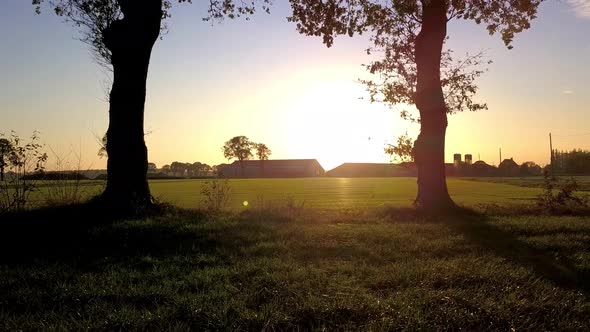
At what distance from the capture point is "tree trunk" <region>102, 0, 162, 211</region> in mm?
12500

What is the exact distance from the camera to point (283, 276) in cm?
610

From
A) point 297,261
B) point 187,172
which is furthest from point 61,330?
point 187,172

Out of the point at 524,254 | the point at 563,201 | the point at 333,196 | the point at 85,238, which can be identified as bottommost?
the point at 333,196

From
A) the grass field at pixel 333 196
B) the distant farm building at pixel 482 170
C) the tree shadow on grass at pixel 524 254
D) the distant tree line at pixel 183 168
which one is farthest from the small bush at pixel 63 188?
the distant tree line at pixel 183 168

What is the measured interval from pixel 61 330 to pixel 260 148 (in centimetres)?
16507

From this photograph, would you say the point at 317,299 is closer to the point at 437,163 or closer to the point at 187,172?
the point at 437,163

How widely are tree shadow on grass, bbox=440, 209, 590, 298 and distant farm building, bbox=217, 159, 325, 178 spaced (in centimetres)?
13675

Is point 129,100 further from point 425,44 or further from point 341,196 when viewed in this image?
point 341,196

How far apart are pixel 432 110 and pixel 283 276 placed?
11.4m

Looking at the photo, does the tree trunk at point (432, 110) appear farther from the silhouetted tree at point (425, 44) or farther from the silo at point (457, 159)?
the silo at point (457, 159)

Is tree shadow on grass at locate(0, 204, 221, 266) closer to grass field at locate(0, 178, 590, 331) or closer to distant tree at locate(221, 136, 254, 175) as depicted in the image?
grass field at locate(0, 178, 590, 331)

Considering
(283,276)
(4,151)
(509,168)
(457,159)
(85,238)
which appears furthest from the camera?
(457,159)

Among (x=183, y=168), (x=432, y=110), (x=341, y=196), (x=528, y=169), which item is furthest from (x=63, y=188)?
(x=183, y=168)

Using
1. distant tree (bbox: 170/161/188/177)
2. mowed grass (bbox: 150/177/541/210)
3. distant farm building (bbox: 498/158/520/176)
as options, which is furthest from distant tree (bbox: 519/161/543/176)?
distant tree (bbox: 170/161/188/177)
